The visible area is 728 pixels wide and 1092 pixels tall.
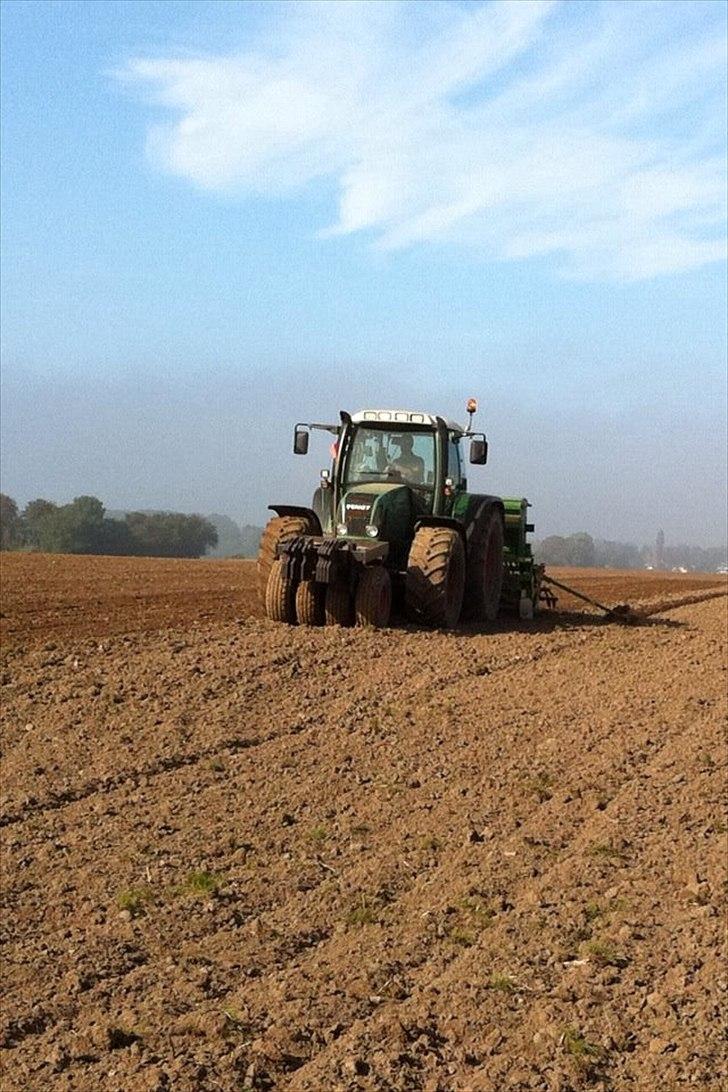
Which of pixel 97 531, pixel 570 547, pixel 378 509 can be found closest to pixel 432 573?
pixel 378 509

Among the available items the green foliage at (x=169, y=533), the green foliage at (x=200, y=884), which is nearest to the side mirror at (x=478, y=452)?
the green foliage at (x=200, y=884)

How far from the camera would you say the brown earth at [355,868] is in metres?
4.18

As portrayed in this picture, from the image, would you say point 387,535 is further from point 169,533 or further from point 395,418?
point 169,533

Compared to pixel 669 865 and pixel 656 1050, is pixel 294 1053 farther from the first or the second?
pixel 669 865

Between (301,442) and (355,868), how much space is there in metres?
7.30

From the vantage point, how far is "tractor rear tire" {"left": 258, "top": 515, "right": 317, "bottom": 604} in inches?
501

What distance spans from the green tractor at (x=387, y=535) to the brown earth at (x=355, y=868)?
2.79 feet

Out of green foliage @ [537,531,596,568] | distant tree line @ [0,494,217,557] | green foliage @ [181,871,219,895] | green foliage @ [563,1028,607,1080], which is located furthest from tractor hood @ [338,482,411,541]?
green foliage @ [537,531,596,568]

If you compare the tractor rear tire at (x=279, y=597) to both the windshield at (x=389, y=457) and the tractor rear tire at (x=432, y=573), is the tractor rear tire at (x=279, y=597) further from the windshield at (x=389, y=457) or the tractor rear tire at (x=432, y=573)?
the windshield at (x=389, y=457)

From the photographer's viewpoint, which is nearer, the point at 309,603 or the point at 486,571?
the point at 309,603

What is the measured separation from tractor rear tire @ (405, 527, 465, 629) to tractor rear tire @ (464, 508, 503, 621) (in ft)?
2.65

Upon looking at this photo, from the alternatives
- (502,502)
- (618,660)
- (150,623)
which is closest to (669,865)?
(618,660)

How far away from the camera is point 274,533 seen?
42.1 feet

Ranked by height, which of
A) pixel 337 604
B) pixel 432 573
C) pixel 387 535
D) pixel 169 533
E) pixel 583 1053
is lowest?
pixel 583 1053
